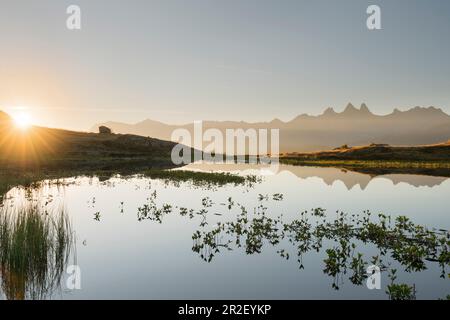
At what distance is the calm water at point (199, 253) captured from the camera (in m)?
11.6

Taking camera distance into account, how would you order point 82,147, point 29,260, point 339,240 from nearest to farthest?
point 29,260 → point 339,240 → point 82,147

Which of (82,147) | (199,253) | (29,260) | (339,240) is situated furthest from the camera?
(82,147)

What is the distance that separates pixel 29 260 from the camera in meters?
12.0

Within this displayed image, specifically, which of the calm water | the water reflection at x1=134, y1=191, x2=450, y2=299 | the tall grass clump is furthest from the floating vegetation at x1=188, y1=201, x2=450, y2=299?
the tall grass clump

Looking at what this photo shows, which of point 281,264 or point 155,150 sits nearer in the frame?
point 281,264

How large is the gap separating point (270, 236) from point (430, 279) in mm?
8125

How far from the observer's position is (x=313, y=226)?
20.7 meters

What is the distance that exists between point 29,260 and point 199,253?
7055 mm

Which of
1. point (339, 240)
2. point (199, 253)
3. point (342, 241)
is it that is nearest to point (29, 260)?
point (199, 253)

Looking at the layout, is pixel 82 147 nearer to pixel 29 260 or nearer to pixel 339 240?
pixel 29 260

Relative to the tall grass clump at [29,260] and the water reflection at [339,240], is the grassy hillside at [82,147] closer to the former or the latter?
the water reflection at [339,240]
